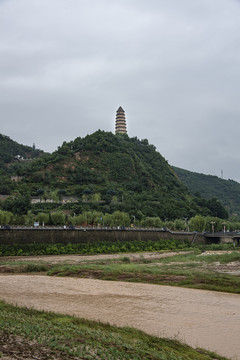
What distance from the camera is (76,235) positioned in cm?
7362

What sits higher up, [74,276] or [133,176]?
[133,176]

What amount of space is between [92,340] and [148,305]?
9.86m

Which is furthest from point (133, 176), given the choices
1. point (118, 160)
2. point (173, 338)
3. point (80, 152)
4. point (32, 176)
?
point (173, 338)

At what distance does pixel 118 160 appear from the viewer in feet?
513

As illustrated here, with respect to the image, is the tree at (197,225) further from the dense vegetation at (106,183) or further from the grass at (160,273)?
the grass at (160,273)

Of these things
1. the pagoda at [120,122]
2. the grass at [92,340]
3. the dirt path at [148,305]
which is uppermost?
the pagoda at [120,122]

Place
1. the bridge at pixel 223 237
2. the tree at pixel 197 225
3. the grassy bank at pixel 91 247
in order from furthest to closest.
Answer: the tree at pixel 197 225 → the bridge at pixel 223 237 → the grassy bank at pixel 91 247

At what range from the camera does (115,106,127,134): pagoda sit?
195875 millimetres

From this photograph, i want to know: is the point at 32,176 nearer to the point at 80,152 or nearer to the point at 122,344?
the point at 80,152

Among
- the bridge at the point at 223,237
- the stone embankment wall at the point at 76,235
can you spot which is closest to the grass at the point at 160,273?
the stone embankment wall at the point at 76,235

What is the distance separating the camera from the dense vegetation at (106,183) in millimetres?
120250

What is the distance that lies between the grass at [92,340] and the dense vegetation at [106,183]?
89842 millimetres

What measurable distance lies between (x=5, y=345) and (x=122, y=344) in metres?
4.30

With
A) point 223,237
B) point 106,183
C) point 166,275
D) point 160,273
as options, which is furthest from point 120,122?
point 166,275
